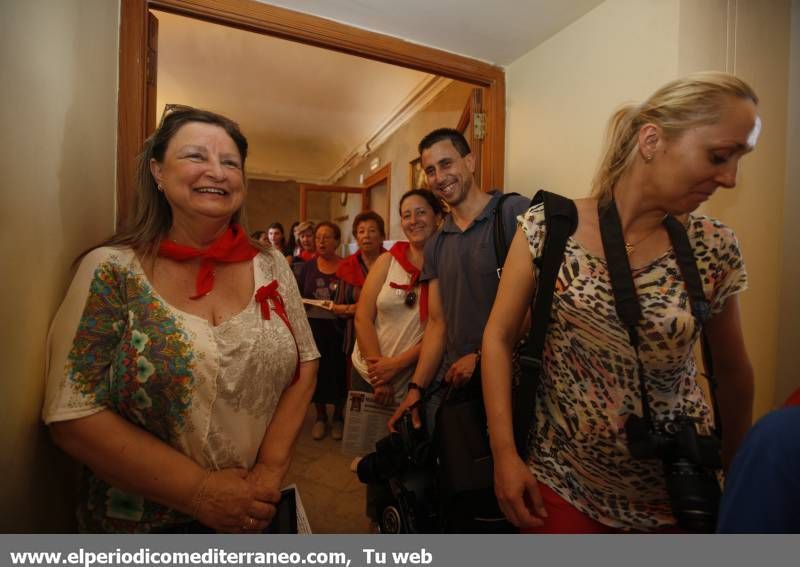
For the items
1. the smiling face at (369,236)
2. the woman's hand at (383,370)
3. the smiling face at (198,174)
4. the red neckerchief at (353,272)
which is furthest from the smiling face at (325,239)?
the smiling face at (198,174)

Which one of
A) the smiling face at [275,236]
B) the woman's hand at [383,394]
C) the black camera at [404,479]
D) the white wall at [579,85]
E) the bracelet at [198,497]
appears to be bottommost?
the black camera at [404,479]

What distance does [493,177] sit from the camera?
2.06m

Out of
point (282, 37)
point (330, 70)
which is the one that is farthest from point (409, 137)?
point (282, 37)

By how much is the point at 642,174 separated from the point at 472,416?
2.47 ft

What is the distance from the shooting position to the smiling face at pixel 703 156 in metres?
0.78

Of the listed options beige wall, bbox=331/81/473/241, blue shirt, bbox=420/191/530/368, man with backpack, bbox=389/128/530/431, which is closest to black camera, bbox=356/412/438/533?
man with backpack, bbox=389/128/530/431

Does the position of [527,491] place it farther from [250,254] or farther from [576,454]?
[250,254]

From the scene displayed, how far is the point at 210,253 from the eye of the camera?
961 millimetres

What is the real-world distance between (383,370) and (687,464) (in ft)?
4.10

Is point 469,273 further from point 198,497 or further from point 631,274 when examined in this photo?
point 198,497

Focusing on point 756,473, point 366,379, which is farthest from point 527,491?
point 366,379

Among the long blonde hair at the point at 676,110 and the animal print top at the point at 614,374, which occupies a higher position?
the long blonde hair at the point at 676,110

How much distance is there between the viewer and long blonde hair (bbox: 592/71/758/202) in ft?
2.57

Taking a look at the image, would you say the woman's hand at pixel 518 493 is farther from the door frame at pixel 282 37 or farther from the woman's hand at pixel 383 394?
the door frame at pixel 282 37
